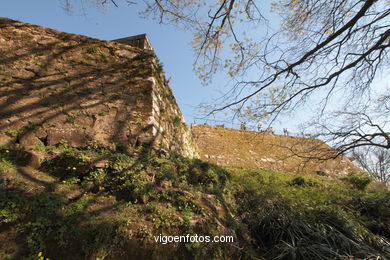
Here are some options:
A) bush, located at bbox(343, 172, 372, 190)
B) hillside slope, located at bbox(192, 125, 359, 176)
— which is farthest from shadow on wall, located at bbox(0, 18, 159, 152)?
bush, located at bbox(343, 172, 372, 190)

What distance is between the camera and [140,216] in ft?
7.16

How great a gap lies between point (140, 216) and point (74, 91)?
2781mm

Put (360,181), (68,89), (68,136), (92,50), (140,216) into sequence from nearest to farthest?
(140,216)
(68,136)
(68,89)
(92,50)
(360,181)

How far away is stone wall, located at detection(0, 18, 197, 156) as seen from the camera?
3076 millimetres

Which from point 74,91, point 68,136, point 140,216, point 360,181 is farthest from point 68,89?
point 360,181

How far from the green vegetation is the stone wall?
0.34 m

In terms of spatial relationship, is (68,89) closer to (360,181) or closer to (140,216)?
(140,216)

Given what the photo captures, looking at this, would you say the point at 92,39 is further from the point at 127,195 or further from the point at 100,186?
the point at 127,195

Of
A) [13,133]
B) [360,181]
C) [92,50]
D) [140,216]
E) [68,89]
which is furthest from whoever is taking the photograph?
[360,181]

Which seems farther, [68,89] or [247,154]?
[247,154]

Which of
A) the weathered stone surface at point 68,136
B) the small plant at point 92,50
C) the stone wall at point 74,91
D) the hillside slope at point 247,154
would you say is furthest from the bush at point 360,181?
the small plant at point 92,50

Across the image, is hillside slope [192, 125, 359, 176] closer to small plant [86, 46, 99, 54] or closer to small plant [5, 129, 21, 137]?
small plant [86, 46, 99, 54]

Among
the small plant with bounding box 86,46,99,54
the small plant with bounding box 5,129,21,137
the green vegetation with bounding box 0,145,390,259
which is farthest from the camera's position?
the small plant with bounding box 86,46,99,54

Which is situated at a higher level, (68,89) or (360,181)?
(68,89)
